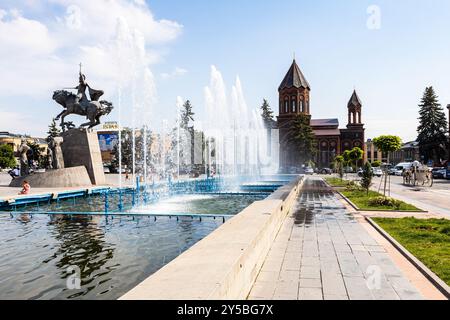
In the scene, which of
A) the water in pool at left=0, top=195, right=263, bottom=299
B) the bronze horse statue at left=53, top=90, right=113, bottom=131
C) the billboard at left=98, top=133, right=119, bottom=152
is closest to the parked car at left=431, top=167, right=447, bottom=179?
the bronze horse statue at left=53, top=90, right=113, bottom=131

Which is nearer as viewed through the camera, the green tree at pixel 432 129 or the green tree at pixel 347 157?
the green tree at pixel 347 157

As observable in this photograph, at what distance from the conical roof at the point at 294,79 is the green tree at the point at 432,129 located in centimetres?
2444

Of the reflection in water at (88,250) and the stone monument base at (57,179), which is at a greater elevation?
the stone monument base at (57,179)

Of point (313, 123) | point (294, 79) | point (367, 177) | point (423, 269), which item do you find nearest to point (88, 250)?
point (423, 269)

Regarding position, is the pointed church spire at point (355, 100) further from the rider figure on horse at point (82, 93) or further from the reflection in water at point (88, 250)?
the reflection in water at point (88, 250)

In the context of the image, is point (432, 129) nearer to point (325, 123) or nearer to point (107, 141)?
point (325, 123)

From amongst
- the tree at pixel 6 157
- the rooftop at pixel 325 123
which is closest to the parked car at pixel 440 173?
the rooftop at pixel 325 123

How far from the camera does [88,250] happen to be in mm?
8172

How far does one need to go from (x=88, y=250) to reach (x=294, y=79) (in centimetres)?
7782

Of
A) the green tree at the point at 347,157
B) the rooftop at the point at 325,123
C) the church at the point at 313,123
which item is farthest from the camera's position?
the rooftop at the point at 325,123

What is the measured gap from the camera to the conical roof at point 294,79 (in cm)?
8062
